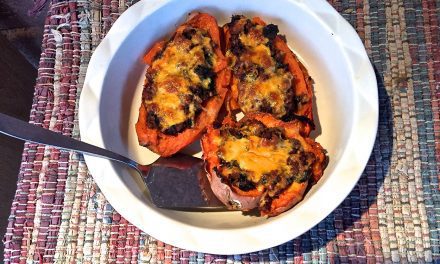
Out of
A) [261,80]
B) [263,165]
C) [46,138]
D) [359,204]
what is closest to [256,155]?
[263,165]

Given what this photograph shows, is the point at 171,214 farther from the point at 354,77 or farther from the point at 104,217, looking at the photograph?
the point at 354,77

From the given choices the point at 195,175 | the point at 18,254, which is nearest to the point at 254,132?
the point at 195,175

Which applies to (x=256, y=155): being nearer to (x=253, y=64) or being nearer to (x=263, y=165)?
(x=263, y=165)

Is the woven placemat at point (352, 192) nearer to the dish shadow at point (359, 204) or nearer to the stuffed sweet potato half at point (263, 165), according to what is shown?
the dish shadow at point (359, 204)

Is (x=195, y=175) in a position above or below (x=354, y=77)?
below

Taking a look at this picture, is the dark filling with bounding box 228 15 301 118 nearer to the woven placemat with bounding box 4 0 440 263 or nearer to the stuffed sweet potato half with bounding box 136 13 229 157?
the stuffed sweet potato half with bounding box 136 13 229 157

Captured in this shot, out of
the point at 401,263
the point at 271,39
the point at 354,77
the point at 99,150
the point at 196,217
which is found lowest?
the point at 401,263

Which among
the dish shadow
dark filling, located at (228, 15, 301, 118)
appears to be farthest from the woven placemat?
dark filling, located at (228, 15, 301, 118)
